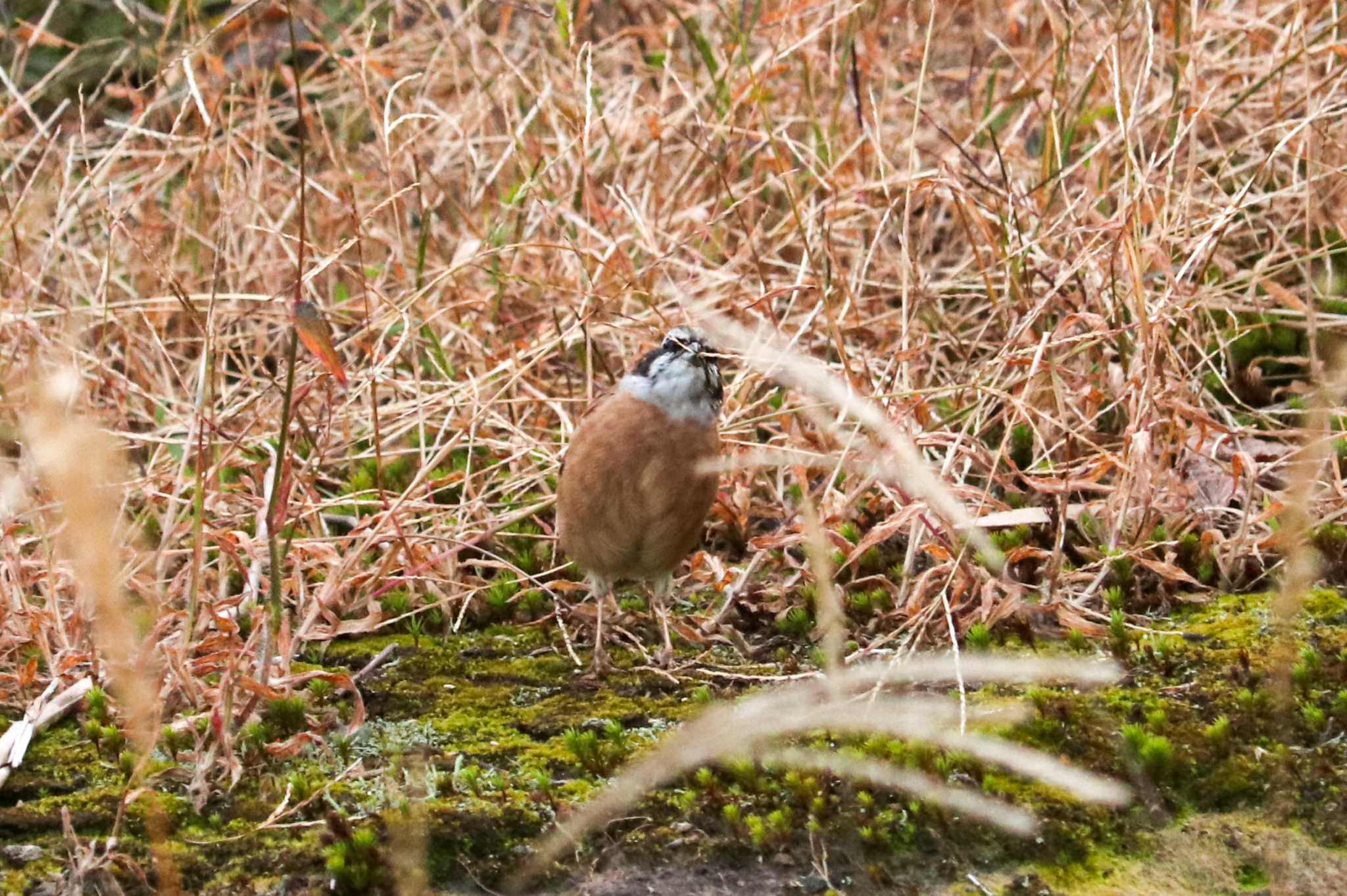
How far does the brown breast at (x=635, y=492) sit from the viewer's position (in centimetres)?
419

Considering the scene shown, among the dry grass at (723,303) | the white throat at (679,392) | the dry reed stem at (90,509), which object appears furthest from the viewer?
the white throat at (679,392)

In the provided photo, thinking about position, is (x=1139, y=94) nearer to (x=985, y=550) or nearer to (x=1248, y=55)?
(x=1248, y=55)

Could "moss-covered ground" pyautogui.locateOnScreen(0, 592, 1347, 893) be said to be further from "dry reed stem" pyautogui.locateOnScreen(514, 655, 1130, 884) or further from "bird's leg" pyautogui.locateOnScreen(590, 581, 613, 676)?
"dry reed stem" pyautogui.locateOnScreen(514, 655, 1130, 884)

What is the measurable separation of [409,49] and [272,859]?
497cm

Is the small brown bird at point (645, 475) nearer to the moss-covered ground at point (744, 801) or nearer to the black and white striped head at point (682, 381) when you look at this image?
the black and white striped head at point (682, 381)

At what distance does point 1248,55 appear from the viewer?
5824 millimetres

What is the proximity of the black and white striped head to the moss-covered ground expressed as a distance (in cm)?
92

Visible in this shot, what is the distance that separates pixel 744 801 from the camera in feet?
10.1

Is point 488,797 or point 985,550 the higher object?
point 985,550

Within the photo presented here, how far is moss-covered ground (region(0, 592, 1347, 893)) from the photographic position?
113 inches

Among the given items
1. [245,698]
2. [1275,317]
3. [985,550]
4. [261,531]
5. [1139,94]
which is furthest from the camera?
[1275,317]

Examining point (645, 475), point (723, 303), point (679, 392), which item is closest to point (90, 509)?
point (645, 475)

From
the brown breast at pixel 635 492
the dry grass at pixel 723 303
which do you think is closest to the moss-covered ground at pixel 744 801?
the dry grass at pixel 723 303

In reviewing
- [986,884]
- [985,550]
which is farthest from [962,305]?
[985,550]
